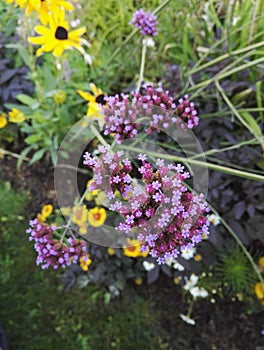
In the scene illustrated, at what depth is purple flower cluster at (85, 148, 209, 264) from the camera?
631 mm

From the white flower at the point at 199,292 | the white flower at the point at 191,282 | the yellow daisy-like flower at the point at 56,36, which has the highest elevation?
the yellow daisy-like flower at the point at 56,36

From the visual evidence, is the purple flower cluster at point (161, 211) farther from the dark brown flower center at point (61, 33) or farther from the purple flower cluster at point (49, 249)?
the dark brown flower center at point (61, 33)

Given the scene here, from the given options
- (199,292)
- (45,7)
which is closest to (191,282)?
(199,292)

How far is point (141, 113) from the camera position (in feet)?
2.84

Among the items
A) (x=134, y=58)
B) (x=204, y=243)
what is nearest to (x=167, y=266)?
(x=204, y=243)

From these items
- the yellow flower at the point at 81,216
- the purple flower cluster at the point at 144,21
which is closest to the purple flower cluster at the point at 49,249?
the yellow flower at the point at 81,216

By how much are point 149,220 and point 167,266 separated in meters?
0.77

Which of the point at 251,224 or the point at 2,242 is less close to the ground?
the point at 251,224

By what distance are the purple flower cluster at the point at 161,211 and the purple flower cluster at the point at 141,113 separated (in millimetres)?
170

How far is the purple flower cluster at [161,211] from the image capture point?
63cm

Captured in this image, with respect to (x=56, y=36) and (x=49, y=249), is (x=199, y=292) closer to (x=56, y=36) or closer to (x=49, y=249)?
(x=49, y=249)

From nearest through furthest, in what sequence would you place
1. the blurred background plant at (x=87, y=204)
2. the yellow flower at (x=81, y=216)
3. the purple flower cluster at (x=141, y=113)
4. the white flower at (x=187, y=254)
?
the purple flower cluster at (x=141, y=113)
the yellow flower at (x=81, y=216)
the white flower at (x=187, y=254)
the blurred background plant at (x=87, y=204)

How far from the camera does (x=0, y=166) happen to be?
1.67 metres

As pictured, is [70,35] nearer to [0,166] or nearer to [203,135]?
[203,135]
